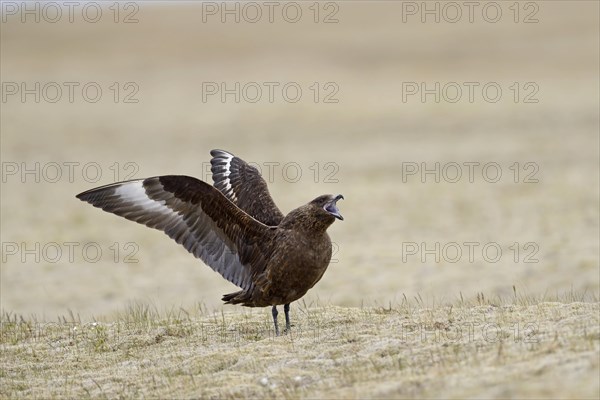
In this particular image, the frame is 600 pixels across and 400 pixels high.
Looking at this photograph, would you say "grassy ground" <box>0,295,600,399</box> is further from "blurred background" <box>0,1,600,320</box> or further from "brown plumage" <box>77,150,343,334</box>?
"blurred background" <box>0,1,600,320</box>

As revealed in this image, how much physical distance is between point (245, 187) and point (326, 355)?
9.20 ft

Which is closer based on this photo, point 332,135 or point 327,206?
point 327,206

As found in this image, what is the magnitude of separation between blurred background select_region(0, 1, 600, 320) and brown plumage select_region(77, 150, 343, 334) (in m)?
2.60

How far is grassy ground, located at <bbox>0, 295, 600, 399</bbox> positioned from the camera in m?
5.57

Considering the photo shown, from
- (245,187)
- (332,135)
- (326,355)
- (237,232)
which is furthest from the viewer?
(332,135)

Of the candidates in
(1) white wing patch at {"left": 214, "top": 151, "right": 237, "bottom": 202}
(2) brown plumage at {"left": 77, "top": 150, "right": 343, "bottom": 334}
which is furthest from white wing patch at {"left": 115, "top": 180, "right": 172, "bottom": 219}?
(1) white wing patch at {"left": 214, "top": 151, "right": 237, "bottom": 202}

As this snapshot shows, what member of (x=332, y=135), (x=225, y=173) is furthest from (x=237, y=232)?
(x=332, y=135)

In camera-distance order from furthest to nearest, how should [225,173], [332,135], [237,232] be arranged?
[332,135] < [225,173] < [237,232]

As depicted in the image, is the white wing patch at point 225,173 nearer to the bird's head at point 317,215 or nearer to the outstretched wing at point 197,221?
the outstretched wing at point 197,221

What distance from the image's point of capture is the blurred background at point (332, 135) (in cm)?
1593

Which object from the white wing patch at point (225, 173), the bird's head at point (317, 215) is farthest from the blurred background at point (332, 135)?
the bird's head at point (317, 215)

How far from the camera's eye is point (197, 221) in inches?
A: 315

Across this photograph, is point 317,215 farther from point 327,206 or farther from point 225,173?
point 225,173

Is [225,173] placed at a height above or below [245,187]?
above
